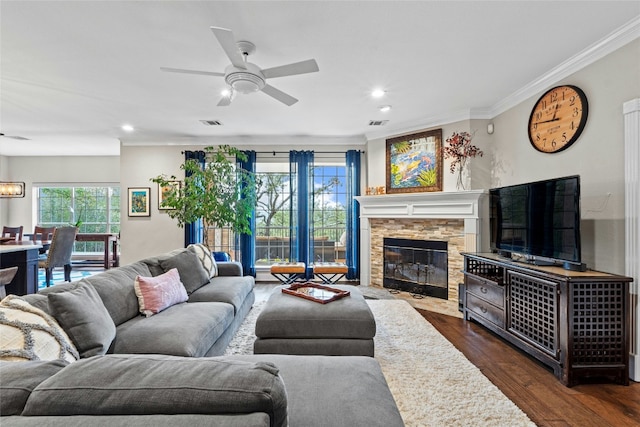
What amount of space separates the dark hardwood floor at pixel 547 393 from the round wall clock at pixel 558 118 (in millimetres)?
2022

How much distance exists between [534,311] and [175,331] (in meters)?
2.81

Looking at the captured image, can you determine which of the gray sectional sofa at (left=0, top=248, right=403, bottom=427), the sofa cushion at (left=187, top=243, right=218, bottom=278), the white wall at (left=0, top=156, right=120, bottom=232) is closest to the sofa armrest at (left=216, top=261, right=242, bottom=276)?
the sofa cushion at (left=187, top=243, right=218, bottom=278)

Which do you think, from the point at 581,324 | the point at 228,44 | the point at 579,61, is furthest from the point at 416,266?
the point at 228,44

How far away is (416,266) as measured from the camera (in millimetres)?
4738

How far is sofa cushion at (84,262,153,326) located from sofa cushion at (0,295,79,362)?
0.55 metres

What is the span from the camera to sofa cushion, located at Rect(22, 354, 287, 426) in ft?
2.46

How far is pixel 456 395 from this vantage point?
6.75ft

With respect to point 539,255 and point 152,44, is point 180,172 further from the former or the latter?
point 539,255

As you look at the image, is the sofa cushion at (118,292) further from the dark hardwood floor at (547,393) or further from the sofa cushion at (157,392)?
the dark hardwood floor at (547,393)

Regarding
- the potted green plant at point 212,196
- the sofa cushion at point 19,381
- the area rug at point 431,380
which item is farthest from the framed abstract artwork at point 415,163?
the sofa cushion at point 19,381

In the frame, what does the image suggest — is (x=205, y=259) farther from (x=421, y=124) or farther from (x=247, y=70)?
(x=421, y=124)

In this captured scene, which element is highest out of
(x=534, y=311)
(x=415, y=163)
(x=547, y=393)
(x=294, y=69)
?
(x=294, y=69)

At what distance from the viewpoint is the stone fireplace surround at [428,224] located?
3990mm

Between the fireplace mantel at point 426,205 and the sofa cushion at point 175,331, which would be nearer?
the sofa cushion at point 175,331
